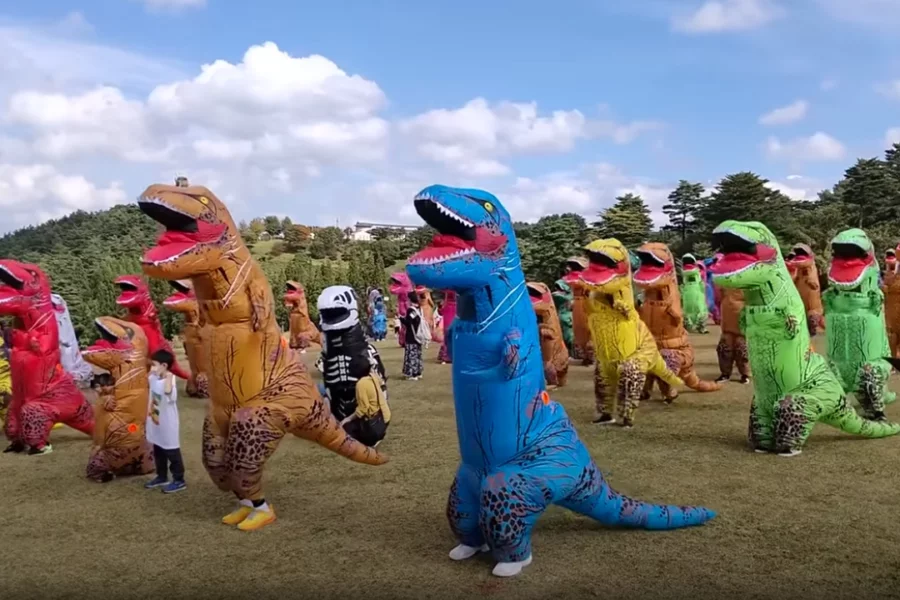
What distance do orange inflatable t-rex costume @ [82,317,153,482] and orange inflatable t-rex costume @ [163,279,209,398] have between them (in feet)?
6.58

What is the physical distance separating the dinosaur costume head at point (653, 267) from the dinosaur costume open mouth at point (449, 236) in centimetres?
545

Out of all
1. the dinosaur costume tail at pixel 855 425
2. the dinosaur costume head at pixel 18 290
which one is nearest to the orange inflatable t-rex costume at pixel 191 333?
the dinosaur costume head at pixel 18 290

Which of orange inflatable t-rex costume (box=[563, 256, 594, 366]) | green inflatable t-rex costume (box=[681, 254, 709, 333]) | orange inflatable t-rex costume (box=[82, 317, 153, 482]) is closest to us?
orange inflatable t-rex costume (box=[82, 317, 153, 482])

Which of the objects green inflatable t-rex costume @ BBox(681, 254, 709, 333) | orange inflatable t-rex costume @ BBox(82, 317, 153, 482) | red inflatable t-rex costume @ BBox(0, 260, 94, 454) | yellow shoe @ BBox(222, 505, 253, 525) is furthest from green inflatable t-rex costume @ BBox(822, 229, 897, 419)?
red inflatable t-rex costume @ BBox(0, 260, 94, 454)

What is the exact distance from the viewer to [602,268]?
25.9 feet

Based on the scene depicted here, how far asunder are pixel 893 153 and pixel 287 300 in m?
27.9

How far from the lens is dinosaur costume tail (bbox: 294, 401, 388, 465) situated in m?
5.23

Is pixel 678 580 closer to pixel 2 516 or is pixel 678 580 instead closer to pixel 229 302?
pixel 229 302

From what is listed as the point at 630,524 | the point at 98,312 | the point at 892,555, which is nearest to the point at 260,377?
the point at 630,524

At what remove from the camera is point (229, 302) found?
491 cm

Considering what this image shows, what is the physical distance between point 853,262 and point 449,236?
5433mm

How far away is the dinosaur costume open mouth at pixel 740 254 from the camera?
6.15m

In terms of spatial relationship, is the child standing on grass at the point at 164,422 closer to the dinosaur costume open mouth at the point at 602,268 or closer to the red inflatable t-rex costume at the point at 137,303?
the red inflatable t-rex costume at the point at 137,303

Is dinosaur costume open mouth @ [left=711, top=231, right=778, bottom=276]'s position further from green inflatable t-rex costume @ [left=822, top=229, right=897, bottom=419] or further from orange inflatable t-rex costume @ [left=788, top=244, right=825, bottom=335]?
orange inflatable t-rex costume @ [left=788, top=244, right=825, bottom=335]
